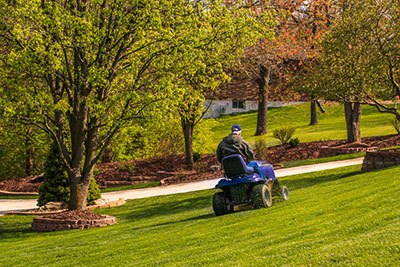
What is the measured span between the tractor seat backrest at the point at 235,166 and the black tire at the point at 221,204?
2.05 ft

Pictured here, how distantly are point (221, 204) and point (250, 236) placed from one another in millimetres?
3924

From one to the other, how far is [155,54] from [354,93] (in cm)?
627

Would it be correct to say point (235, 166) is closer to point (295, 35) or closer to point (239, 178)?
point (239, 178)

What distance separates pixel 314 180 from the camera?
21.3 m

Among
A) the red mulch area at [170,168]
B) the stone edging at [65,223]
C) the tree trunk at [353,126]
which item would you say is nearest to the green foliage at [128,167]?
the red mulch area at [170,168]

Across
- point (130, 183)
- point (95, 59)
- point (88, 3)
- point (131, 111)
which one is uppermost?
point (88, 3)

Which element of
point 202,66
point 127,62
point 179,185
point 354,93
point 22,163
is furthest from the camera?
point 22,163

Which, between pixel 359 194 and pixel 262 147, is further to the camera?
pixel 262 147

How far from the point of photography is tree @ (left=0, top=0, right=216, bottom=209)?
17.0 meters

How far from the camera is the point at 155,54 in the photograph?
1830 cm

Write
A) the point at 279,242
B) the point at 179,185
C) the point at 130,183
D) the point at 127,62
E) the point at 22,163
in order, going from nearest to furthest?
the point at 279,242
the point at 127,62
the point at 179,185
the point at 130,183
the point at 22,163

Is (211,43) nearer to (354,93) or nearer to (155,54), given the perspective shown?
(155,54)

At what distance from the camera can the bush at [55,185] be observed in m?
23.0

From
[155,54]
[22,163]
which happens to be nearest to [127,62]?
[155,54]
